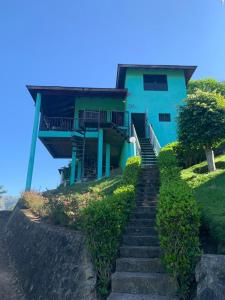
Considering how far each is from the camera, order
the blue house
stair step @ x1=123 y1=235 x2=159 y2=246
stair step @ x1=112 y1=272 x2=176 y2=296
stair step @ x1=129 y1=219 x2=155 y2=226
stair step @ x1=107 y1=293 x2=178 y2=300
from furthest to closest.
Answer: the blue house
stair step @ x1=129 y1=219 x2=155 y2=226
stair step @ x1=123 y1=235 x2=159 y2=246
stair step @ x1=112 y1=272 x2=176 y2=296
stair step @ x1=107 y1=293 x2=178 y2=300

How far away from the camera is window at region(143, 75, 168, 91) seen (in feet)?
67.3

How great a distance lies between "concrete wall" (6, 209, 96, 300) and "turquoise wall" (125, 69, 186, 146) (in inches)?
518

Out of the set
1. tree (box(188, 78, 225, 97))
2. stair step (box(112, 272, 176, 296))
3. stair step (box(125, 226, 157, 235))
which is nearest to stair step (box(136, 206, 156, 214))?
stair step (box(125, 226, 157, 235))

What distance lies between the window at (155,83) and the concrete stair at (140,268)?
15.2 m

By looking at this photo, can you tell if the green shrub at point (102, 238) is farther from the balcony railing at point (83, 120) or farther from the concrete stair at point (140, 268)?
the balcony railing at point (83, 120)

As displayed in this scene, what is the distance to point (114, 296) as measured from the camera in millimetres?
4348

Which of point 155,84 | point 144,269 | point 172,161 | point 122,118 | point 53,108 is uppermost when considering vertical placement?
point 155,84

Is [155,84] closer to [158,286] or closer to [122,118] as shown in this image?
[122,118]

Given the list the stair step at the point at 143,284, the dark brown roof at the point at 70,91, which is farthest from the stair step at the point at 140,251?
the dark brown roof at the point at 70,91

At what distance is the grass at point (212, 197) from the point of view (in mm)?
4621

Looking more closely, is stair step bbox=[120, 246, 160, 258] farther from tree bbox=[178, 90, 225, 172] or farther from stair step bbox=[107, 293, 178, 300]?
tree bbox=[178, 90, 225, 172]

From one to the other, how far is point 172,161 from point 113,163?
15446 millimetres

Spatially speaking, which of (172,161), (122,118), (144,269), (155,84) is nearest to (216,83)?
(155,84)

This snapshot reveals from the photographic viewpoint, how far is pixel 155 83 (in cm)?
2091
